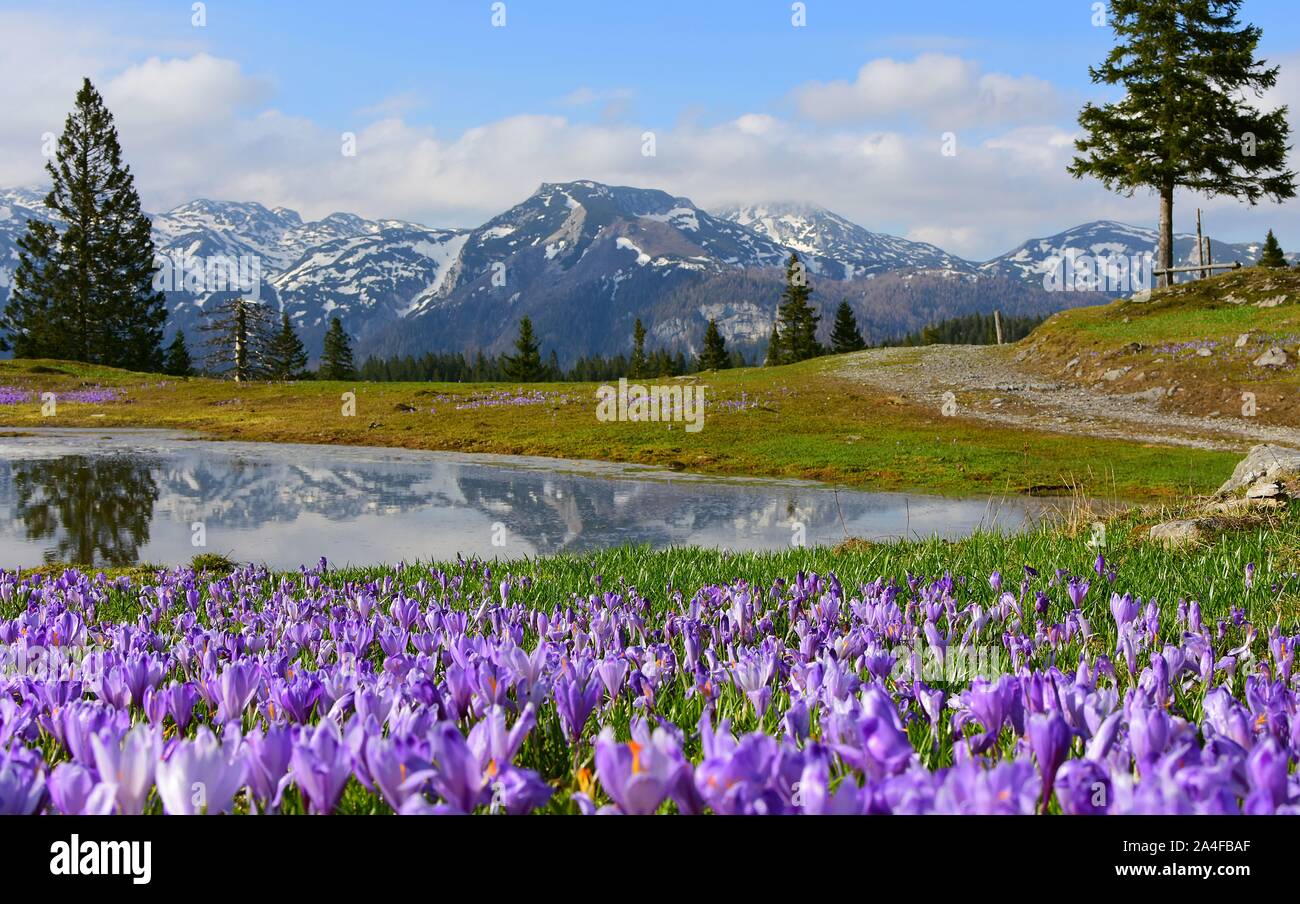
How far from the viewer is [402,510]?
13945 millimetres

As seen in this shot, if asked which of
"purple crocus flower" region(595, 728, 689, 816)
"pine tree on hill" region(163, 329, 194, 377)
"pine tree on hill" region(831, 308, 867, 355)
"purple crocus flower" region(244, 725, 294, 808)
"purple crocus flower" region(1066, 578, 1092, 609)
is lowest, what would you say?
"purple crocus flower" region(1066, 578, 1092, 609)

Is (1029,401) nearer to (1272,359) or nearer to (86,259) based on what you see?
(1272,359)

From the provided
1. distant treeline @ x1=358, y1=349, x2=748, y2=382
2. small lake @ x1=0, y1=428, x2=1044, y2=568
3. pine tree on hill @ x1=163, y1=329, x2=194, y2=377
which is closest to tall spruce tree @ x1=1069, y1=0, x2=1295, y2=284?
small lake @ x1=0, y1=428, x2=1044, y2=568

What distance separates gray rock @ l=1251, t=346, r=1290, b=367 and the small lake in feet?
56.6

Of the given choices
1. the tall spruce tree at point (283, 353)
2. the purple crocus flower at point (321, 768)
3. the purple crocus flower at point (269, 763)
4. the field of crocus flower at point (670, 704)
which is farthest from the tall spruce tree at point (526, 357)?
the purple crocus flower at point (321, 768)

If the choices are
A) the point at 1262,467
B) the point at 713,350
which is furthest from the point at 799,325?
the point at 1262,467

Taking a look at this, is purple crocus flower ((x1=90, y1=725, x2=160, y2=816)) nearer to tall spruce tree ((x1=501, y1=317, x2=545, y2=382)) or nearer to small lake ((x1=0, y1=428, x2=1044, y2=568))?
small lake ((x1=0, y1=428, x2=1044, y2=568))

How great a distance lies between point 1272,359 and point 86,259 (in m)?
73.9

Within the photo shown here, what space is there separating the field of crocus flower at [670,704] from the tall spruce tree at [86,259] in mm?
75959

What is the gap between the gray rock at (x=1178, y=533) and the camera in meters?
7.20

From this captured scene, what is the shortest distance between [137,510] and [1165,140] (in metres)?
42.1

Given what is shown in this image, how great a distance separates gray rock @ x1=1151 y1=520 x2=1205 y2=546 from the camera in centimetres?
720
